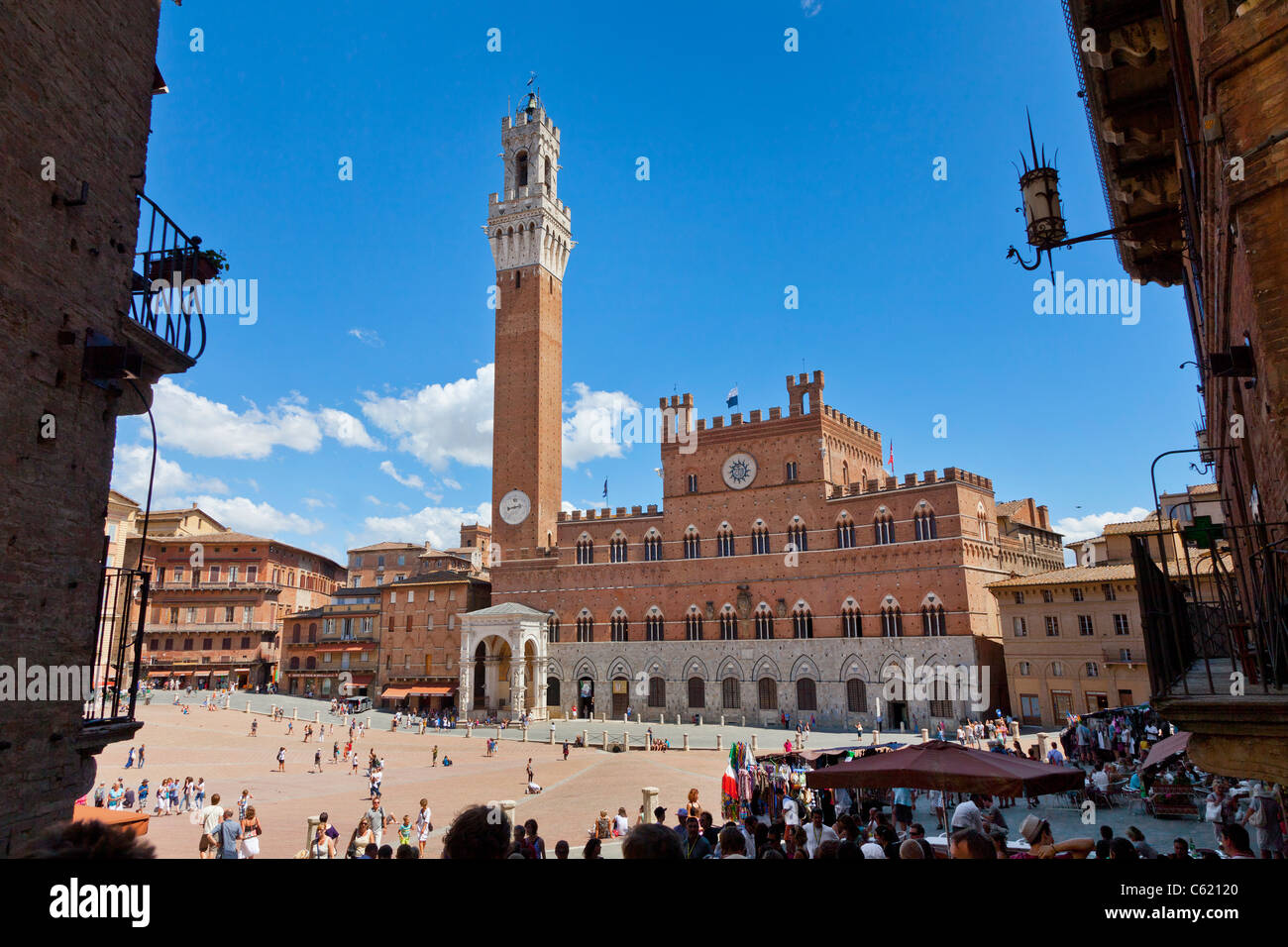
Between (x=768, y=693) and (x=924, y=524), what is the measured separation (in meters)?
13.0

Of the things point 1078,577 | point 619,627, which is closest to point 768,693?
point 619,627

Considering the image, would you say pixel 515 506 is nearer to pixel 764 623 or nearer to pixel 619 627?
pixel 619 627

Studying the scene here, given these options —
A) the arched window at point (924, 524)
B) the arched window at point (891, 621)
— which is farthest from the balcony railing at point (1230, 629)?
the arched window at point (891, 621)

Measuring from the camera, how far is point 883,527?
4125 cm

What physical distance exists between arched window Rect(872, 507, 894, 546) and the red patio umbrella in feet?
103

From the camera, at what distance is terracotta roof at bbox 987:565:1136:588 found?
34250 millimetres

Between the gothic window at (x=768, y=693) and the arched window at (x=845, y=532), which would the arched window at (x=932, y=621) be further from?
the gothic window at (x=768, y=693)

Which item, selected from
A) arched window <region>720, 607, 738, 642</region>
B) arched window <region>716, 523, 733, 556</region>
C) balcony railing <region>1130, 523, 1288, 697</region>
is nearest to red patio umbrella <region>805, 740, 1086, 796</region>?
balcony railing <region>1130, 523, 1288, 697</region>

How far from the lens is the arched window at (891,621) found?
39.6 m

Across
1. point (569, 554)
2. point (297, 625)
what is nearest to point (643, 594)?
point (569, 554)

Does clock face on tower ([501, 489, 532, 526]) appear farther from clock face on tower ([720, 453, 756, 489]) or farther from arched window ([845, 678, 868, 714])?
arched window ([845, 678, 868, 714])
